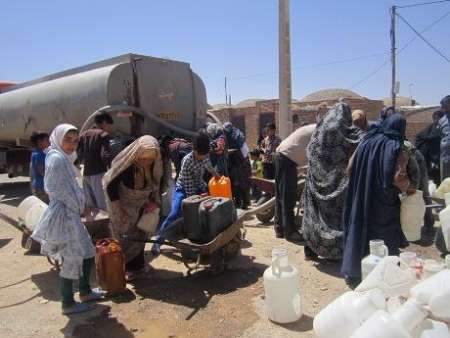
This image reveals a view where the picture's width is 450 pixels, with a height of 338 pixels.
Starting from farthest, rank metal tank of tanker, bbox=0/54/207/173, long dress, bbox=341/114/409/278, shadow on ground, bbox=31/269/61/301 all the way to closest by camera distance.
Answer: metal tank of tanker, bbox=0/54/207/173 < shadow on ground, bbox=31/269/61/301 < long dress, bbox=341/114/409/278

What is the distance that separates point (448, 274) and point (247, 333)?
5.38 ft

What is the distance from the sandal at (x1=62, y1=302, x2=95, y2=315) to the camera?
151 inches

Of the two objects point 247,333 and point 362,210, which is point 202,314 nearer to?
point 247,333

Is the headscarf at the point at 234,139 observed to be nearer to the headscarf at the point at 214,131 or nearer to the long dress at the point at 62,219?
the headscarf at the point at 214,131

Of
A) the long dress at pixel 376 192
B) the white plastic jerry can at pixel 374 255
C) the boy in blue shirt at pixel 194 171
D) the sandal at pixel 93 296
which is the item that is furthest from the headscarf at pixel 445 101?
the sandal at pixel 93 296

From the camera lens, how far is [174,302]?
402 centimetres

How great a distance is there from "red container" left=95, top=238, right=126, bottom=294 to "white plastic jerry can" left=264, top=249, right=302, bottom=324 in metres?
1.48

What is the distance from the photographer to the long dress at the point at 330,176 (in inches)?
179

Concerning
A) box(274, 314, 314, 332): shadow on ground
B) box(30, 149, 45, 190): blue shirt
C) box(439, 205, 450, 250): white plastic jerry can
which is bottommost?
box(274, 314, 314, 332): shadow on ground

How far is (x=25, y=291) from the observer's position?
4543mm

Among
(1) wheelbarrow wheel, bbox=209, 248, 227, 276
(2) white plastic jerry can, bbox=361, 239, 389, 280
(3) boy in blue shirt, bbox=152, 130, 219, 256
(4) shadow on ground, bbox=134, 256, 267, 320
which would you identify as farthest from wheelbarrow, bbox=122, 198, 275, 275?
(2) white plastic jerry can, bbox=361, 239, 389, 280

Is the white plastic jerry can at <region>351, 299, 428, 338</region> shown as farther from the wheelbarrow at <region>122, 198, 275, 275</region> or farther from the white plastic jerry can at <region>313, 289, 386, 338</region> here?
the wheelbarrow at <region>122, 198, 275, 275</region>

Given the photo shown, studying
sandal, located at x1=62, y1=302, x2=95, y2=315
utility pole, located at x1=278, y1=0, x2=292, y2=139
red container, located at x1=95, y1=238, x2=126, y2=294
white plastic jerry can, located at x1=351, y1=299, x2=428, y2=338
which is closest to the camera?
white plastic jerry can, located at x1=351, y1=299, x2=428, y2=338

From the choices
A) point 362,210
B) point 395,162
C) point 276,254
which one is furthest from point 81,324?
point 395,162
